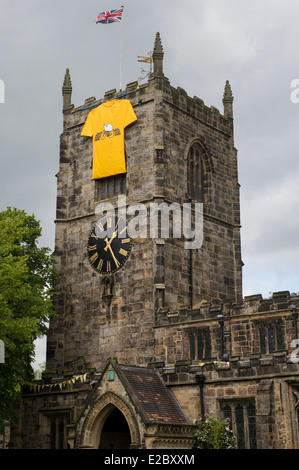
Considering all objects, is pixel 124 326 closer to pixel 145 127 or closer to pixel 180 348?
pixel 180 348

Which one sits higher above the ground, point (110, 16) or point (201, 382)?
point (110, 16)

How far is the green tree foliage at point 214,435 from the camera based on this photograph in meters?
33.9

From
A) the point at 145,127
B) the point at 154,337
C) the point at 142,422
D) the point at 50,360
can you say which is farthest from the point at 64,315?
the point at 142,422

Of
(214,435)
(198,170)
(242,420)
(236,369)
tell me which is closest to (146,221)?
(198,170)

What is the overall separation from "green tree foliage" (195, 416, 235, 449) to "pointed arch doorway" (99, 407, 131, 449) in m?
4.74

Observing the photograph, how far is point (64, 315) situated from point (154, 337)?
7.35 metres

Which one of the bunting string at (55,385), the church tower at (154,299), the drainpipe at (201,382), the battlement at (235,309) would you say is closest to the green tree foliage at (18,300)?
the bunting string at (55,385)

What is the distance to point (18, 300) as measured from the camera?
1612 inches

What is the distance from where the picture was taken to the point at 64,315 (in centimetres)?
4850

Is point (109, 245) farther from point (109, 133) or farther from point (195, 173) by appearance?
point (195, 173)

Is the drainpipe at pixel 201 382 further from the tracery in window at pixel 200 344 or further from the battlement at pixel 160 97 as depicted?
the battlement at pixel 160 97

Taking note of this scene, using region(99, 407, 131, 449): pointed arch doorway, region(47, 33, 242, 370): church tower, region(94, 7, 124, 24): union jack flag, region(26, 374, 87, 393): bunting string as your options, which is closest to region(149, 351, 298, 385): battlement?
region(99, 407, 131, 449): pointed arch doorway

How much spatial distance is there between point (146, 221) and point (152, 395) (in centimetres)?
1306
